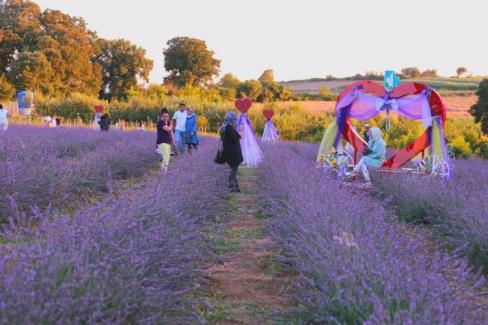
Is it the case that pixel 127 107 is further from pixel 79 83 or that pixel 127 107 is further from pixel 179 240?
pixel 179 240

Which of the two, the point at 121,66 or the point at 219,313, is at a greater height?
the point at 121,66

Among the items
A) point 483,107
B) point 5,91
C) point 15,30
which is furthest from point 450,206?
Answer: point 15,30

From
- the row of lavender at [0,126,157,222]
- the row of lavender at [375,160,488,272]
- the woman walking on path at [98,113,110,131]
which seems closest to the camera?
the row of lavender at [375,160,488,272]

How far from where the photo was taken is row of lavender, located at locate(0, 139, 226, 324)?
2084mm

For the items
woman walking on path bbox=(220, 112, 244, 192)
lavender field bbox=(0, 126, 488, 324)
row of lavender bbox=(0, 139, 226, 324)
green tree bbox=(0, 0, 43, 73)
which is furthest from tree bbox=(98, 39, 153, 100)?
row of lavender bbox=(0, 139, 226, 324)

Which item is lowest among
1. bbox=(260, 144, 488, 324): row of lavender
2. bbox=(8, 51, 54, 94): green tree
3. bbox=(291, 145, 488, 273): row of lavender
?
bbox=(291, 145, 488, 273): row of lavender

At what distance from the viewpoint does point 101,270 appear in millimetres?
2449

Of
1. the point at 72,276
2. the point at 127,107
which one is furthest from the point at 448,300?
the point at 127,107

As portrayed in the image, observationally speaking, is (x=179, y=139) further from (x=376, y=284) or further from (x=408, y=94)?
(x=376, y=284)

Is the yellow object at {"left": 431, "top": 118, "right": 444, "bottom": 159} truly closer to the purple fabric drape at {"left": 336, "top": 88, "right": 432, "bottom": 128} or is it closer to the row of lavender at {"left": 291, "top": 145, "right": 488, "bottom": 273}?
the purple fabric drape at {"left": 336, "top": 88, "right": 432, "bottom": 128}

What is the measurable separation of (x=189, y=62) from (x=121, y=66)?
9325 mm

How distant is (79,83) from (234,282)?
40.8m

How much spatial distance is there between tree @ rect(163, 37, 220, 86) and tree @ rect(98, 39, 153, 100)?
717cm

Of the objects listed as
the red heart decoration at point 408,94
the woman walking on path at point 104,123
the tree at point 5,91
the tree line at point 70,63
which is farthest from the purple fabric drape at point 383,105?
the tree at point 5,91
